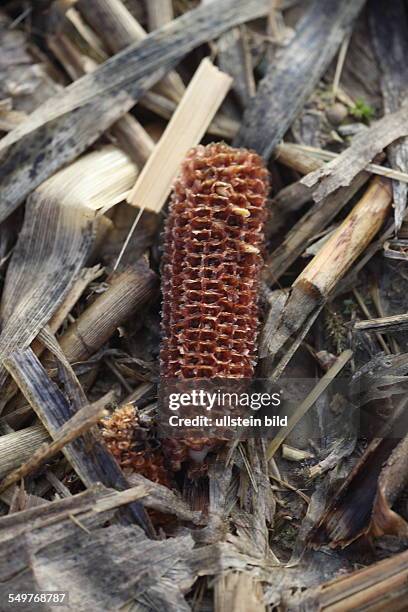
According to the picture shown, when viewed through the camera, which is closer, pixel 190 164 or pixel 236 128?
pixel 190 164

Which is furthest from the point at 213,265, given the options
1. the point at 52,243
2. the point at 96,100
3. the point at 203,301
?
the point at 96,100

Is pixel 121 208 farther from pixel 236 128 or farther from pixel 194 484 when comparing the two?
pixel 194 484

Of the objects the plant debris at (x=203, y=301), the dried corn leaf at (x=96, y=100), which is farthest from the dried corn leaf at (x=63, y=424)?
the dried corn leaf at (x=96, y=100)

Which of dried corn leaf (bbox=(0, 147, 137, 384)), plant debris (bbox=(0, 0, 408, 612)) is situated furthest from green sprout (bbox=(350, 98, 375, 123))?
dried corn leaf (bbox=(0, 147, 137, 384))

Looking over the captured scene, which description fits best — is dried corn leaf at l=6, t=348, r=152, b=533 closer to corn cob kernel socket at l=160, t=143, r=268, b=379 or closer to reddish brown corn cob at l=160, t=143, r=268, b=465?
reddish brown corn cob at l=160, t=143, r=268, b=465

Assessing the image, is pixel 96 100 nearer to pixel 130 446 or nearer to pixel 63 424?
pixel 63 424

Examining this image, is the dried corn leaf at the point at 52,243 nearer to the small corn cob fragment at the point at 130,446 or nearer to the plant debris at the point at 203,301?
the plant debris at the point at 203,301

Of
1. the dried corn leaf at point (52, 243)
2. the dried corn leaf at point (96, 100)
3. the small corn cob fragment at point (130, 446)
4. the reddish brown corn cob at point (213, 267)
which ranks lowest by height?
the small corn cob fragment at point (130, 446)

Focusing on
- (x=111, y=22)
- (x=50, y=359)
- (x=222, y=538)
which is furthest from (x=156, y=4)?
(x=222, y=538)
